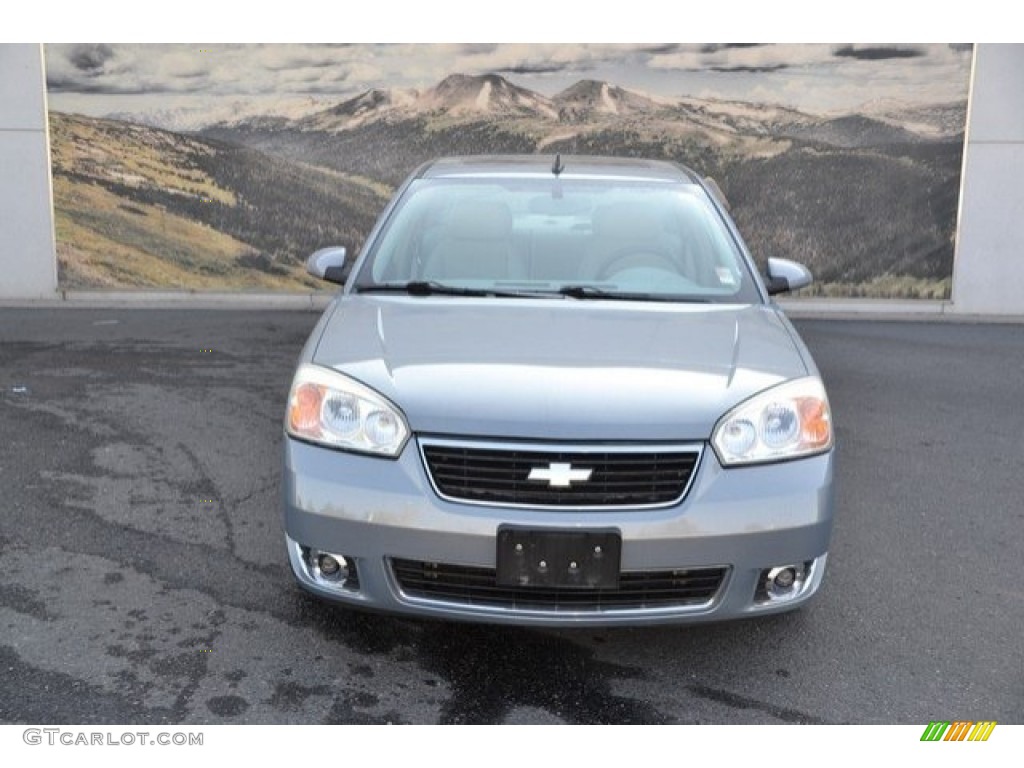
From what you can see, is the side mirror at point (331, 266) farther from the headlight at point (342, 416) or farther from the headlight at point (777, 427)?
the headlight at point (777, 427)

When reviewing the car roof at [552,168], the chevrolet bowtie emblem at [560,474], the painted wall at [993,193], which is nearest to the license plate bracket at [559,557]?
the chevrolet bowtie emblem at [560,474]

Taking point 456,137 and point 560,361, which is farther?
point 456,137

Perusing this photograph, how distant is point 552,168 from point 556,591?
2293 millimetres

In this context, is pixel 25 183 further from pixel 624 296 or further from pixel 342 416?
pixel 342 416

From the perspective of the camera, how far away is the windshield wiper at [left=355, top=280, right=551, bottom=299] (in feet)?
12.1

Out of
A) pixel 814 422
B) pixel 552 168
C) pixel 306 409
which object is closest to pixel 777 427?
pixel 814 422

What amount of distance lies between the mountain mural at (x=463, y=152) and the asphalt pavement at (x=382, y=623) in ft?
18.4

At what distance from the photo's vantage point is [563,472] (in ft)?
8.88

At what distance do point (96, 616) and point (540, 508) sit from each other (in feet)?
5.50

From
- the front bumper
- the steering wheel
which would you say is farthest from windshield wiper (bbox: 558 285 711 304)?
the front bumper
